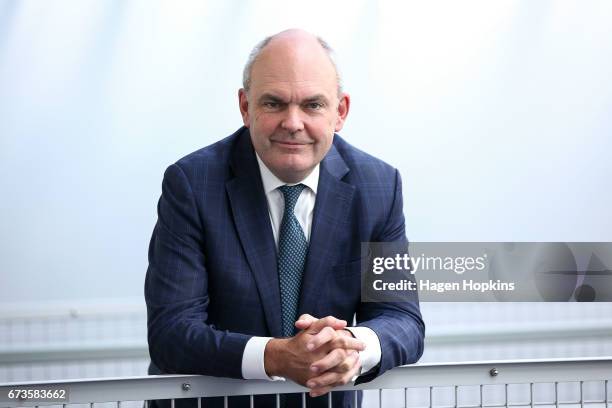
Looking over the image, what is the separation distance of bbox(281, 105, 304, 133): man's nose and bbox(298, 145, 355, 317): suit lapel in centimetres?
13

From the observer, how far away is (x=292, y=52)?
143cm

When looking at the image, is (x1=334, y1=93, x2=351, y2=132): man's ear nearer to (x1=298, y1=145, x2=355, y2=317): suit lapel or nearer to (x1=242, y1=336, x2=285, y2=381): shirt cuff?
(x1=298, y1=145, x2=355, y2=317): suit lapel

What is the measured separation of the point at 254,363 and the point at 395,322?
24cm

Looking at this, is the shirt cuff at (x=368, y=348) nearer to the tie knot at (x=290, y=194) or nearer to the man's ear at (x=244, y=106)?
the tie knot at (x=290, y=194)

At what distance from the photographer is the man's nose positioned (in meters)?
1.38

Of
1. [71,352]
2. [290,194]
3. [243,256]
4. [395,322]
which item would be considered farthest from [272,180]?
[71,352]

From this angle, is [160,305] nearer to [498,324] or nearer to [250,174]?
[250,174]

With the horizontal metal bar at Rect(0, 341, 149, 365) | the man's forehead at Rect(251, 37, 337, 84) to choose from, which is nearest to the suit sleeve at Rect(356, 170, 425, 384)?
the man's forehead at Rect(251, 37, 337, 84)

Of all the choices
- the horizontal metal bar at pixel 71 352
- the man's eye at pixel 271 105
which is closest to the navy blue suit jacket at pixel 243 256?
the man's eye at pixel 271 105

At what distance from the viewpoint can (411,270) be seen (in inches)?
59.6

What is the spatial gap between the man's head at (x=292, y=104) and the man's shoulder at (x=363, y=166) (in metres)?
0.10

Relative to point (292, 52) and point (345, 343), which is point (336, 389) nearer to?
point (345, 343)

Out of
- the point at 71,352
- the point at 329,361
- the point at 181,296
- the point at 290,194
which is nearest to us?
the point at 329,361

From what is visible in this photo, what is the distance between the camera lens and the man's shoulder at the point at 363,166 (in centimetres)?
152
